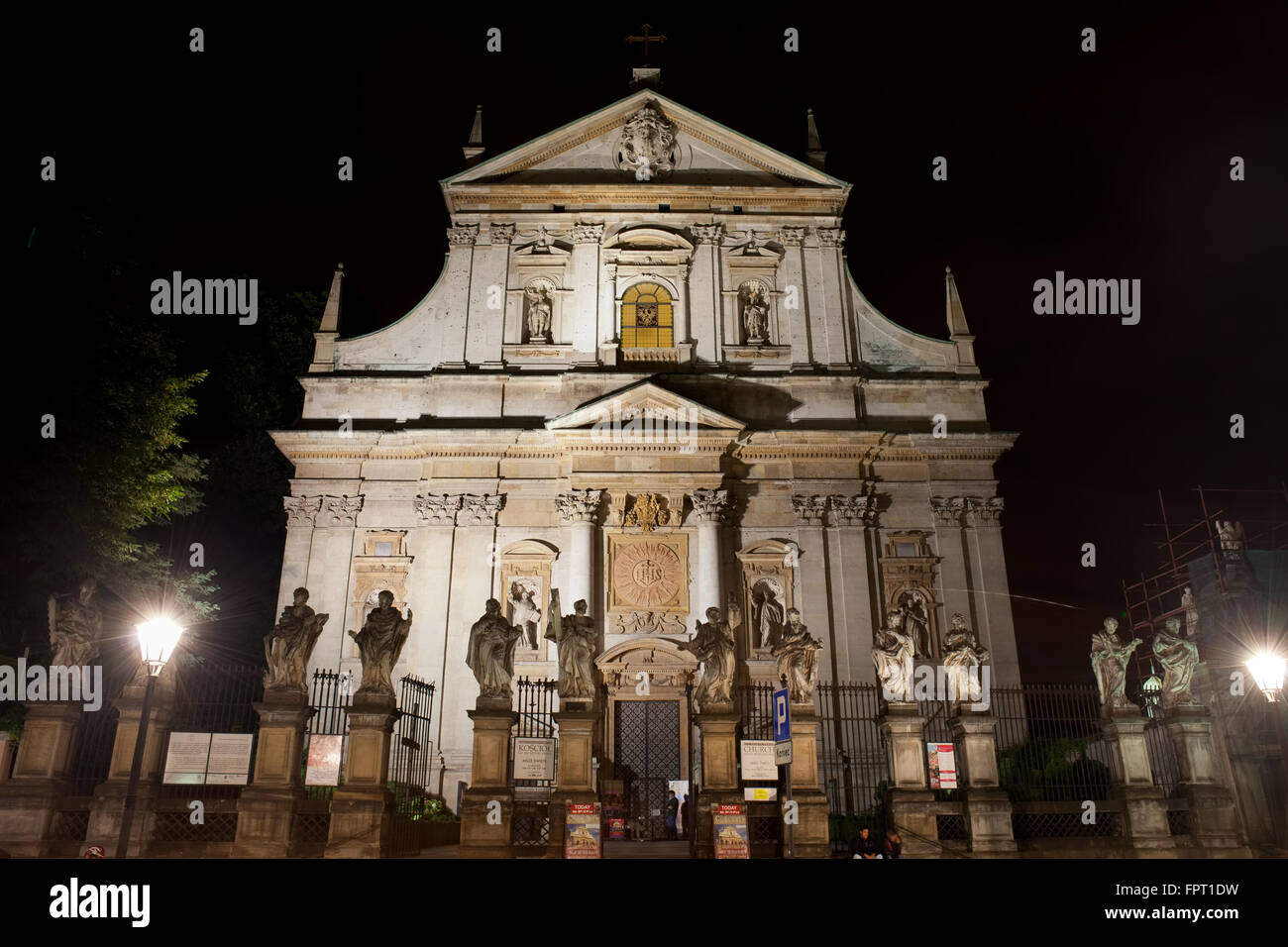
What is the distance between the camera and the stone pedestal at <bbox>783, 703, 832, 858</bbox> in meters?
12.2

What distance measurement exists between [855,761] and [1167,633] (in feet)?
22.9

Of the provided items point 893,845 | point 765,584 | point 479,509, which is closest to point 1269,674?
point 893,845

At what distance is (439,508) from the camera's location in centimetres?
2214

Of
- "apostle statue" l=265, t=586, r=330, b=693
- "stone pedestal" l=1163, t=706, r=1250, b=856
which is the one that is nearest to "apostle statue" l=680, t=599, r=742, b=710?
"apostle statue" l=265, t=586, r=330, b=693

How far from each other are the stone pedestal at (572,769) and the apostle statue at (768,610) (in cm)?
899

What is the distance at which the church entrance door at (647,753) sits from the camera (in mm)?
19500

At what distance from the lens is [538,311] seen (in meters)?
24.6

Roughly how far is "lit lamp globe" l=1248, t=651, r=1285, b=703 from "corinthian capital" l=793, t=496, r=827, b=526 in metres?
11.0

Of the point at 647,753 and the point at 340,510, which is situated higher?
the point at 340,510

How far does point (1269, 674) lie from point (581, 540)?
13.5m

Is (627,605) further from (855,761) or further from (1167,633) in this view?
(1167,633)

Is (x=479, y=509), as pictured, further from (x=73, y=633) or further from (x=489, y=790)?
(x=489, y=790)

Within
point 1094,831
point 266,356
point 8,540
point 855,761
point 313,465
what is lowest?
point 1094,831
